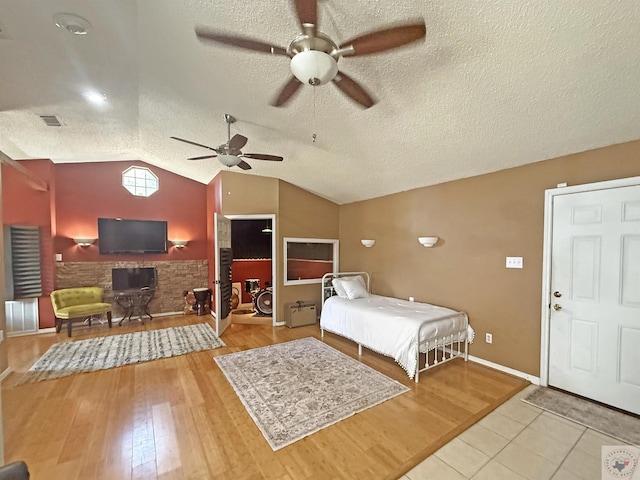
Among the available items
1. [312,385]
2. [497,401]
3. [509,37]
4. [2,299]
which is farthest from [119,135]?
[497,401]

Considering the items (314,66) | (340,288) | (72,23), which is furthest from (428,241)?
(72,23)

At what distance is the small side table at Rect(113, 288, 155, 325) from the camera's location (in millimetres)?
5426

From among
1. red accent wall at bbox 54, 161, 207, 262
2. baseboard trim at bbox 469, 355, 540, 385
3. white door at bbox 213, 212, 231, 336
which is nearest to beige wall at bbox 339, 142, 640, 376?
baseboard trim at bbox 469, 355, 540, 385

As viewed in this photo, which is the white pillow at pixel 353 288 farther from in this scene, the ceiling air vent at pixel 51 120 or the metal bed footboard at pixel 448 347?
the ceiling air vent at pixel 51 120

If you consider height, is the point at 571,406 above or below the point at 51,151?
below

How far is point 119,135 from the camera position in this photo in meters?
4.32

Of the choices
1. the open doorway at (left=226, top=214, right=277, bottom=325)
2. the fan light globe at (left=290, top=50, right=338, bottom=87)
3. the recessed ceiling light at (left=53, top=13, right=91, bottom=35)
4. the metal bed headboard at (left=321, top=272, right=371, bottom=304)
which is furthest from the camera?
the open doorway at (left=226, top=214, right=277, bottom=325)

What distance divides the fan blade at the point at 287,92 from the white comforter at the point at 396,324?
263 cm

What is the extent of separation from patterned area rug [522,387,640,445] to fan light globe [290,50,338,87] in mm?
3411

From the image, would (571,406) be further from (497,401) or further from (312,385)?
(312,385)

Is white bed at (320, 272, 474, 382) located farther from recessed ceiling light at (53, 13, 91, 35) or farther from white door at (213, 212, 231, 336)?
recessed ceiling light at (53, 13, 91, 35)

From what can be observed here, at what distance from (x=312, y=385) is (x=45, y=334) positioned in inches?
203

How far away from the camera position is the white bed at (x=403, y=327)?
3.02 meters

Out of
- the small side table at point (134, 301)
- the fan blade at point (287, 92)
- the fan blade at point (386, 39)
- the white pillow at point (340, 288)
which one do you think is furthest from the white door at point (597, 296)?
the small side table at point (134, 301)
